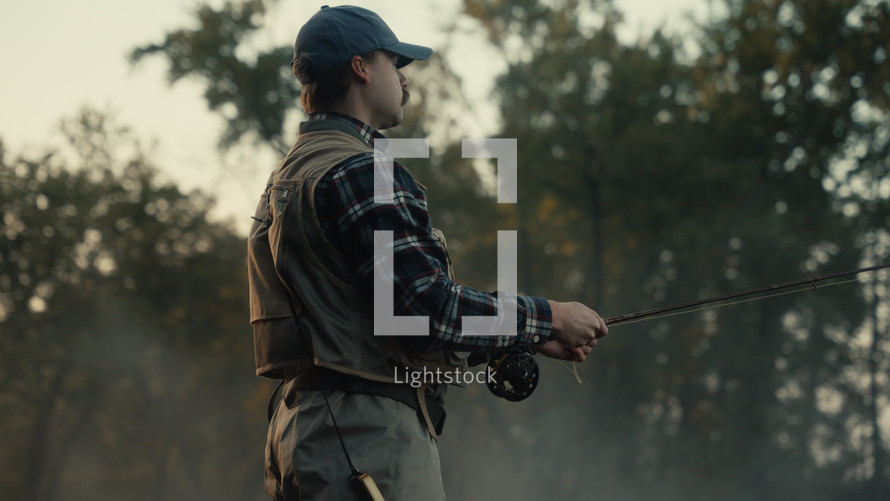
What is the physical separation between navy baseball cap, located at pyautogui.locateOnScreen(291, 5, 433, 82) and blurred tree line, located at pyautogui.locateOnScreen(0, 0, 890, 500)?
1473 centimetres

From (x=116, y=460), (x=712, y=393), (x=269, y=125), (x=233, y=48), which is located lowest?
(x=116, y=460)

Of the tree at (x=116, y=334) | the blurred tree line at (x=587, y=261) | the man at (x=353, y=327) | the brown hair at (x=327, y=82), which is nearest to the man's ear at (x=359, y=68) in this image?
the brown hair at (x=327, y=82)

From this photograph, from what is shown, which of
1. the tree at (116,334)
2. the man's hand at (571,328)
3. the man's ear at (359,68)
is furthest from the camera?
the tree at (116,334)

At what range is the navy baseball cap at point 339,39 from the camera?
74.9 inches

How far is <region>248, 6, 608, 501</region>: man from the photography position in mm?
1683

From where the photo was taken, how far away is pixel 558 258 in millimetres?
18141

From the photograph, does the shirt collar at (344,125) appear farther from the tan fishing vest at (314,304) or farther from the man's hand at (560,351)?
the man's hand at (560,351)

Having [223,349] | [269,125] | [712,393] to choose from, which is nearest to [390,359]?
[269,125]

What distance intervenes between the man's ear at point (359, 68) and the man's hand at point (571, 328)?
0.63 metres

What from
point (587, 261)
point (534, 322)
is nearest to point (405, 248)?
point (534, 322)

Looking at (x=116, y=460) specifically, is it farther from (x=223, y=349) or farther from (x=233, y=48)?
(x=233, y=48)

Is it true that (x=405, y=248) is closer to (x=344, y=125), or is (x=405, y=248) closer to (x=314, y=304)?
(x=314, y=304)

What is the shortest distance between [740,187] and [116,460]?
14834 mm

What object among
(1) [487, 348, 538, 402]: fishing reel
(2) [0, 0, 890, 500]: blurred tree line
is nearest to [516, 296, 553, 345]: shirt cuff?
(1) [487, 348, 538, 402]: fishing reel
